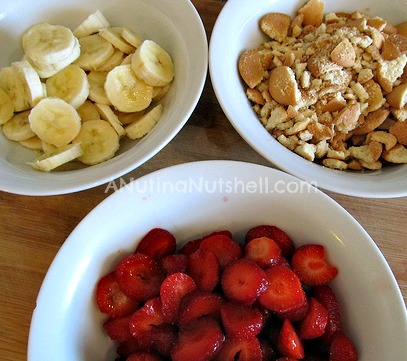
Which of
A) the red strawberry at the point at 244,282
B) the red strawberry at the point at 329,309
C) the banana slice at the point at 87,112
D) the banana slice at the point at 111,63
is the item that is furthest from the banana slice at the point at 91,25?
the red strawberry at the point at 329,309

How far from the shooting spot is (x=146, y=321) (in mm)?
875

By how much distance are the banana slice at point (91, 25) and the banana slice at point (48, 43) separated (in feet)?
0.17

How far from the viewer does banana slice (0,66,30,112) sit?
1177mm

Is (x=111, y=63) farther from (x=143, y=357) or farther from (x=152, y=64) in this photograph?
(x=143, y=357)

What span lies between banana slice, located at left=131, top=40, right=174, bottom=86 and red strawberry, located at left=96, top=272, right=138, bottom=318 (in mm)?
532

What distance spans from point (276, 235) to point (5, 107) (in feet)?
2.52

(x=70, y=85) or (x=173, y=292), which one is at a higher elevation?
(x=70, y=85)

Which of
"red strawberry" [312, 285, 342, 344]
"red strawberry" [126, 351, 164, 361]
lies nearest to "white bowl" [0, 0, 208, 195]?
"red strawberry" [126, 351, 164, 361]

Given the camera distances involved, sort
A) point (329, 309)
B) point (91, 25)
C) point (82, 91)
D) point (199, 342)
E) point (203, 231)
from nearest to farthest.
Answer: point (199, 342) < point (329, 309) < point (203, 231) < point (82, 91) < point (91, 25)

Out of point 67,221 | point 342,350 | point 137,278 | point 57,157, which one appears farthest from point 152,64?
point 342,350

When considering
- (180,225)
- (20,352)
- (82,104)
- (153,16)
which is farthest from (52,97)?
(20,352)

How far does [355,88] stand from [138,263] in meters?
0.69

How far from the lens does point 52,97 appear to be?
118cm

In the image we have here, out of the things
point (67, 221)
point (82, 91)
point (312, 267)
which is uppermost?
point (82, 91)
